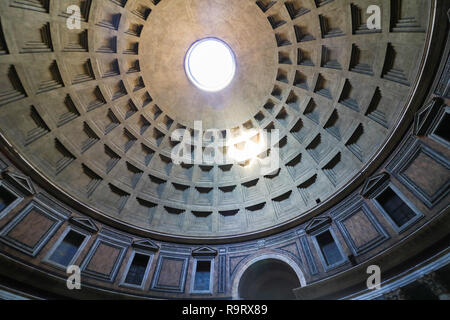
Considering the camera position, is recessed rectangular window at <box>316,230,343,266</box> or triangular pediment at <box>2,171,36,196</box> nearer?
triangular pediment at <box>2,171,36,196</box>

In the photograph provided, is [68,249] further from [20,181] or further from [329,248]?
[329,248]

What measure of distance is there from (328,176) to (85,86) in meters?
17.4

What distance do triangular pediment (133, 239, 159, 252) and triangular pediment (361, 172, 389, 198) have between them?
13.2m

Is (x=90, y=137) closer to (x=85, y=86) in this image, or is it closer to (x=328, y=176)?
(x=85, y=86)

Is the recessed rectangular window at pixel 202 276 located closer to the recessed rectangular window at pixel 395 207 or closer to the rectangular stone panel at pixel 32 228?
the rectangular stone panel at pixel 32 228

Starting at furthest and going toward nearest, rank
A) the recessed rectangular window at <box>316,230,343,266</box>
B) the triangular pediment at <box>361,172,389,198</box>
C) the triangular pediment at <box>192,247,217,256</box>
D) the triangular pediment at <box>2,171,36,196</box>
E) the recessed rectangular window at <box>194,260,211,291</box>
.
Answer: the triangular pediment at <box>192,247,217,256</box> → the recessed rectangular window at <box>194,260,211,291</box> → the recessed rectangular window at <box>316,230,343,266</box> → the triangular pediment at <box>361,172,389,198</box> → the triangular pediment at <box>2,171,36,196</box>

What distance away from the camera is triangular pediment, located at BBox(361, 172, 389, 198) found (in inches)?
508

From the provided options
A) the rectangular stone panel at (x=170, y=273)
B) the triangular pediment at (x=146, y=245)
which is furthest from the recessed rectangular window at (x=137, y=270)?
the rectangular stone panel at (x=170, y=273)

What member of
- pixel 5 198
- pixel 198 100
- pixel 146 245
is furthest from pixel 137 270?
pixel 198 100

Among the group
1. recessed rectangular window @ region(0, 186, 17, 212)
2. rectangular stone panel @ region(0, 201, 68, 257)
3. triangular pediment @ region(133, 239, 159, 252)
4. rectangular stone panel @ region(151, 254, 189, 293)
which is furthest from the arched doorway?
recessed rectangular window @ region(0, 186, 17, 212)

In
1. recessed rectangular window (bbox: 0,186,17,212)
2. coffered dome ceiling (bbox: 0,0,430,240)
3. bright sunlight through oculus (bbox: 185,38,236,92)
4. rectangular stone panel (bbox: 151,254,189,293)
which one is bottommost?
rectangular stone panel (bbox: 151,254,189,293)

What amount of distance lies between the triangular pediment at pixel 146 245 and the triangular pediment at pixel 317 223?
32.6 ft

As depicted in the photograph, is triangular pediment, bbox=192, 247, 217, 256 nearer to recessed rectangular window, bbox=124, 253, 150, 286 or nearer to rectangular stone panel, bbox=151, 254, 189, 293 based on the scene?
rectangular stone panel, bbox=151, 254, 189, 293

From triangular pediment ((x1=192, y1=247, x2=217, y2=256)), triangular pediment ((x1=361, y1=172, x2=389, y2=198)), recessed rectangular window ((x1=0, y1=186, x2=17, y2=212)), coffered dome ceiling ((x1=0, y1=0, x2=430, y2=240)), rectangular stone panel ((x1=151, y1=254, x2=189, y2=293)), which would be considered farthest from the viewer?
triangular pediment ((x1=192, y1=247, x2=217, y2=256))
